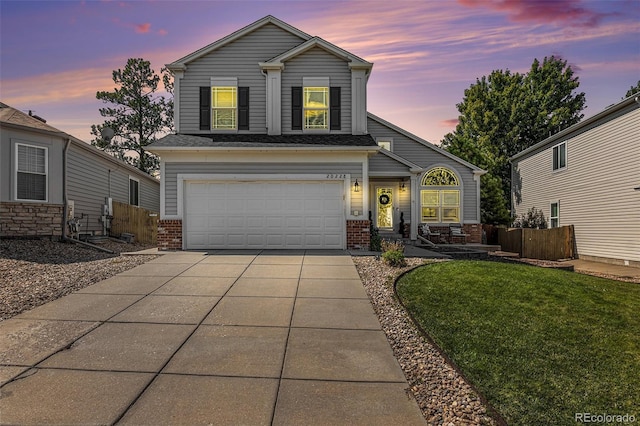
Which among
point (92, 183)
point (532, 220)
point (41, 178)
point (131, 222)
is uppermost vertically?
point (92, 183)

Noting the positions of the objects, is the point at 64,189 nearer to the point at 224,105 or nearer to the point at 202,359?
the point at 224,105

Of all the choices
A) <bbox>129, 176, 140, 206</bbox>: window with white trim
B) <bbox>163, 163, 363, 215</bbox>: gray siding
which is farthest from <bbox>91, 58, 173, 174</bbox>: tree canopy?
<bbox>163, 163, 363, 215</bbox>: gray siding

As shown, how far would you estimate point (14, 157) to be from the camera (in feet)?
40.9

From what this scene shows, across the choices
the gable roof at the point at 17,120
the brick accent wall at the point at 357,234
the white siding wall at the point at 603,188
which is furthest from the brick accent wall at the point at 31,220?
the white siding wall at the point at 603,188

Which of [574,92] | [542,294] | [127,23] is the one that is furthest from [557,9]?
[574,92]

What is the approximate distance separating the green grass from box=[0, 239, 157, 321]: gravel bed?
6880 millimetres

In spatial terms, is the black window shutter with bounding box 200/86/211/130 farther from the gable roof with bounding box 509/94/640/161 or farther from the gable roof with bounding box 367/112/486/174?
the gable roof with bounding box 509/94/640/161

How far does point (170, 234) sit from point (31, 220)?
581cm

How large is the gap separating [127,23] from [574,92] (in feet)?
115

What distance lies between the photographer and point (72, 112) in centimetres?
1759

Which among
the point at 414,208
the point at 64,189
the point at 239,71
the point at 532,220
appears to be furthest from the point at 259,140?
the point at 532,220

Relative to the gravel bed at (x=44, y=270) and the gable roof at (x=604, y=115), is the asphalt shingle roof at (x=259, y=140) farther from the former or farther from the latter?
the gable roof at (x=604, y=115)

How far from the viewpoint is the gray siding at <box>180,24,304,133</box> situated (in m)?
13.4

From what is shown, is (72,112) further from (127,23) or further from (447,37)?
(447,37)
